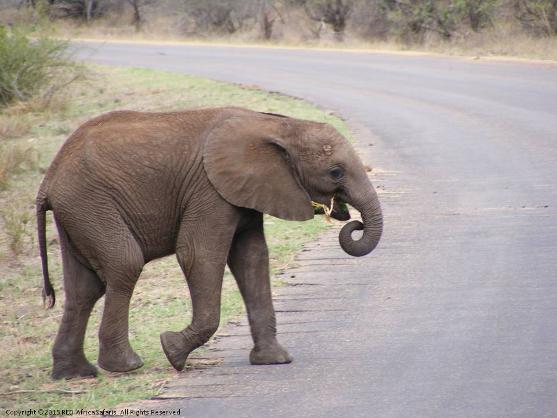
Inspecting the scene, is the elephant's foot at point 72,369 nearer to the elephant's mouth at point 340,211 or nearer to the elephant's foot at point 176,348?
the elephant's foot at point 176,348

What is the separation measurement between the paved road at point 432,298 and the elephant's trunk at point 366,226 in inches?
27.1

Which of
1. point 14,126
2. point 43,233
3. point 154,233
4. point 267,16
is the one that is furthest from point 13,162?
point 267,16

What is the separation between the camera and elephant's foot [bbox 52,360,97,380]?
7.05 m

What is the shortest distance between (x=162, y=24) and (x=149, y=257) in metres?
41.1

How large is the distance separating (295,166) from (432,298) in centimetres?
199

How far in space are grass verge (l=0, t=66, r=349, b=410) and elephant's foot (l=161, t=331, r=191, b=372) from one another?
10 cm

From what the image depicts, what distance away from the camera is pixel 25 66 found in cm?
2261

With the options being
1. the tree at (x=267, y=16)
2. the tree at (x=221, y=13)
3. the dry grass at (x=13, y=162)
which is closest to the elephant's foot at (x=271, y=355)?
the dry grass at (x=13, y=162)

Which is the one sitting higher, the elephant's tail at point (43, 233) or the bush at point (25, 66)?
the elephant's tail at point (43, 233)

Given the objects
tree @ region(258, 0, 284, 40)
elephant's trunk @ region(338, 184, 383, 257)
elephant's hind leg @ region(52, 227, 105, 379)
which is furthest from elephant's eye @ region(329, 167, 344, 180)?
tree @ region(258, 0, 284, 40)

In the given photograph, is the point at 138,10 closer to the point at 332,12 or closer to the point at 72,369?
the point at 332,12

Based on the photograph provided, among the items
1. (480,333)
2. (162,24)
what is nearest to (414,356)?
(480,333)

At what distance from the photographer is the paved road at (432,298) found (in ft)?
20.2

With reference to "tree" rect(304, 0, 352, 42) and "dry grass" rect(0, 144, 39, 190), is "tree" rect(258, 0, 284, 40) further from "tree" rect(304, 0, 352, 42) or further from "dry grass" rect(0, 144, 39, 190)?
"dry grass" rect(0, 144, 39, 190)
